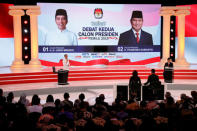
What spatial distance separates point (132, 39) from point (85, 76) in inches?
183

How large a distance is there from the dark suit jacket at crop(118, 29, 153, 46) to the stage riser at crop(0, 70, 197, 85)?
10.4 feet

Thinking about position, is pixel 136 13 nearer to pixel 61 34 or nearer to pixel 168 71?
pixel 61 34

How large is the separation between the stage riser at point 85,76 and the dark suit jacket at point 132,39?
3165 millimetres

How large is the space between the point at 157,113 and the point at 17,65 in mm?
10876

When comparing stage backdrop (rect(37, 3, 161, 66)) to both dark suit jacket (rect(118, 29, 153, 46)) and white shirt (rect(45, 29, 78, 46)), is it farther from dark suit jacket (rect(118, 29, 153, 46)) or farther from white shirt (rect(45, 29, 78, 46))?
dark suit jacket (rect(118, 29, 153, 46))

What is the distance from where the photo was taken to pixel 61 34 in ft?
52.9

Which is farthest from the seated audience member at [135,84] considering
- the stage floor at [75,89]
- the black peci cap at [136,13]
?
the black peci cap at [136,13]

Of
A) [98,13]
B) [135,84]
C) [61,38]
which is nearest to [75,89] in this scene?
[135,84]

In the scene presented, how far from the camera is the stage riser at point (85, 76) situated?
1246 centimetres

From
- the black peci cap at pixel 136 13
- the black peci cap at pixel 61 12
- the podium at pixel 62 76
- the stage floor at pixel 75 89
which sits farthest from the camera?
the black peci cap at pixel 136 13

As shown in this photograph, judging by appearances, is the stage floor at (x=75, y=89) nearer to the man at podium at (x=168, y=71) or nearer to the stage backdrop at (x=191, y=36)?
the man at podium at (x=168, y=71)

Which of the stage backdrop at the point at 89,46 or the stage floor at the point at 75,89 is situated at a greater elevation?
the stage backdrop at the point at 89,46

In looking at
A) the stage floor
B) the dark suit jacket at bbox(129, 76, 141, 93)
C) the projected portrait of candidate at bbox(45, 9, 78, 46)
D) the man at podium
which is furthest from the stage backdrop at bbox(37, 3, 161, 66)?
→ the dark suit jacket at bbox(129, 76, 141, 93)

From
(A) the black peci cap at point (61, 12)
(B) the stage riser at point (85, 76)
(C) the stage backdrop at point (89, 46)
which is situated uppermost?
(A) the black peci cap at point (61, 12)
